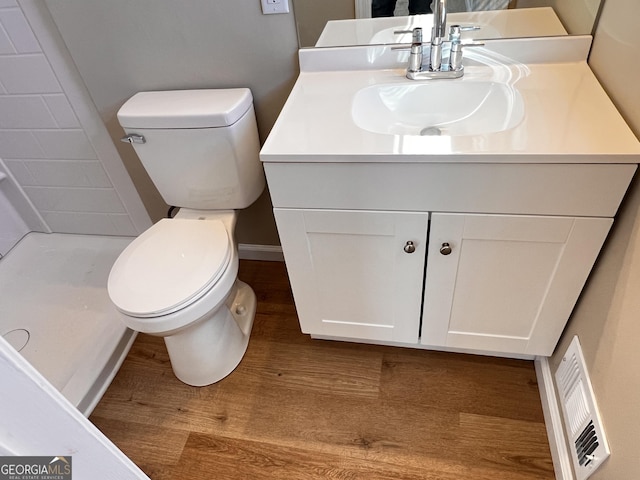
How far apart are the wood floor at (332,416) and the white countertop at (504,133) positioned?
0.82 metres

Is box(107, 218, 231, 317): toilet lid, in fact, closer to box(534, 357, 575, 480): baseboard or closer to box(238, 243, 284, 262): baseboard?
box(238, 243, 284, 262): baseboard

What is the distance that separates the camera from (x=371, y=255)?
3.82 ft

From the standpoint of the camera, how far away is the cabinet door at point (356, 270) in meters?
1.09

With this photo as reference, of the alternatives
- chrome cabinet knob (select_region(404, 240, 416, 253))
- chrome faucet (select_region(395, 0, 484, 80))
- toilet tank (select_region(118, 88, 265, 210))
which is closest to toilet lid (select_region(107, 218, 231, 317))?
toilet tank (select_region(118, 88, 265, 210))

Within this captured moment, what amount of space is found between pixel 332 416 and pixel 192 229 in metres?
0.76

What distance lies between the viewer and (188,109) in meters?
1.31

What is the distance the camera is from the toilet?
1.22m

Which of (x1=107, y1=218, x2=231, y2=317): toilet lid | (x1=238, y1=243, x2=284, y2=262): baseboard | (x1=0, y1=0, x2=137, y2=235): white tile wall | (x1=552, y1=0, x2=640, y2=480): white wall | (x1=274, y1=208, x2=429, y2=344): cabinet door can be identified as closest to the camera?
(x1=552, y1=0, x2=640, y2=480): white wall

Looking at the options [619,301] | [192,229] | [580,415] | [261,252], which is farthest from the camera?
[261,252]

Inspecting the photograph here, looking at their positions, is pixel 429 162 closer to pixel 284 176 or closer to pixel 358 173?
pixel 358 173

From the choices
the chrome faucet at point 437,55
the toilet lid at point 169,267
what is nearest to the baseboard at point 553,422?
the chrome faucet at point 437,55

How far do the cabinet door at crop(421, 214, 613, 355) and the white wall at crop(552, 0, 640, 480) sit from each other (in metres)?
0.05

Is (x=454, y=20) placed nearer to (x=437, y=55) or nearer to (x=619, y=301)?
(x=437, y=55)

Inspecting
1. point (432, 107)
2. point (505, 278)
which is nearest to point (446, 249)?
point (505, 278)
